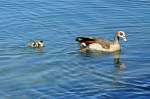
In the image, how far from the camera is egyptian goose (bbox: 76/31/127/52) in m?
21.0

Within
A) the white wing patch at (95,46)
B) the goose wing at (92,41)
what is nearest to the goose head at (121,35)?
the goose wing at (92,41)

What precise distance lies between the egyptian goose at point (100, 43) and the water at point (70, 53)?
335 millimetres

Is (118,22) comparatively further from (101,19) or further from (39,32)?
(39,32)

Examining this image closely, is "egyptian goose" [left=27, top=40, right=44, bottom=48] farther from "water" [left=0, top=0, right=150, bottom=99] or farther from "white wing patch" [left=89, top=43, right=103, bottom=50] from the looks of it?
"white wing patch" [left=89, top=43, right=103, bottom=50]

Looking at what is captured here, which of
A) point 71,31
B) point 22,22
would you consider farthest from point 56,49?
point 22,22

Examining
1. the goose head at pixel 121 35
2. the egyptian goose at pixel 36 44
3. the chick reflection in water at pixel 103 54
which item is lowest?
the chick reflection in water at pixel 103 54

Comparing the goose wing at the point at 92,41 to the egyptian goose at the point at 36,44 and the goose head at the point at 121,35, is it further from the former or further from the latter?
the egyptian goose at the point at 36,44

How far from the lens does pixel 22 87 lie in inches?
663

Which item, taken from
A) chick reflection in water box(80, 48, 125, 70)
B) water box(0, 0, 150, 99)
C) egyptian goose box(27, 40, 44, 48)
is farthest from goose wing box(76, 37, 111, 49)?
egyptian goose box(27, 40, 44, 48)

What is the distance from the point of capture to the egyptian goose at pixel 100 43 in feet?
68.9

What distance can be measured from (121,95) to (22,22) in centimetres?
897

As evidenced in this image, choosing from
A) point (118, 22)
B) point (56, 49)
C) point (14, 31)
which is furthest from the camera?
Answer: point (118, 22)

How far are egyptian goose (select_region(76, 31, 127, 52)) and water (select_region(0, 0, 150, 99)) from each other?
0.34 metres

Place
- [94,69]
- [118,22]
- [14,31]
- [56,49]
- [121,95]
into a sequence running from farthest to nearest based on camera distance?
[118,22] < [14,31] < [56,49] < [94,69] < [121,95]
